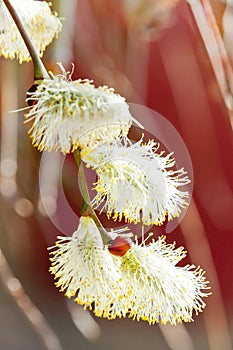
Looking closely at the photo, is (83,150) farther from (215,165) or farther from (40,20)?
(215,165)

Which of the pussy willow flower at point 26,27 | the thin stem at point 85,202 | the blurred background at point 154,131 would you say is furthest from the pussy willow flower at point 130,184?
the blurred background at point 154,131

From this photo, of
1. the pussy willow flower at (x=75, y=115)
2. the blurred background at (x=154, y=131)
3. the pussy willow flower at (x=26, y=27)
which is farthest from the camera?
the blurred background at (x=154, y=131)

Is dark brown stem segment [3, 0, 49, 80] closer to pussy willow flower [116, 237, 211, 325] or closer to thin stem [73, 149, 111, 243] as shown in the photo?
thin stem [73, 149, 111, 243]

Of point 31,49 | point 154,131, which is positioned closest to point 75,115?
point 31,49

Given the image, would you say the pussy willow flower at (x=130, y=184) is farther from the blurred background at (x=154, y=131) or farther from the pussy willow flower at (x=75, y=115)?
the blurred background at (x=154, y=131)

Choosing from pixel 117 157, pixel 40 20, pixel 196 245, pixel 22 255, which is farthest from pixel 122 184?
pixel 22 255

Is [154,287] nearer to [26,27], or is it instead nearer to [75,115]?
[75,115]
